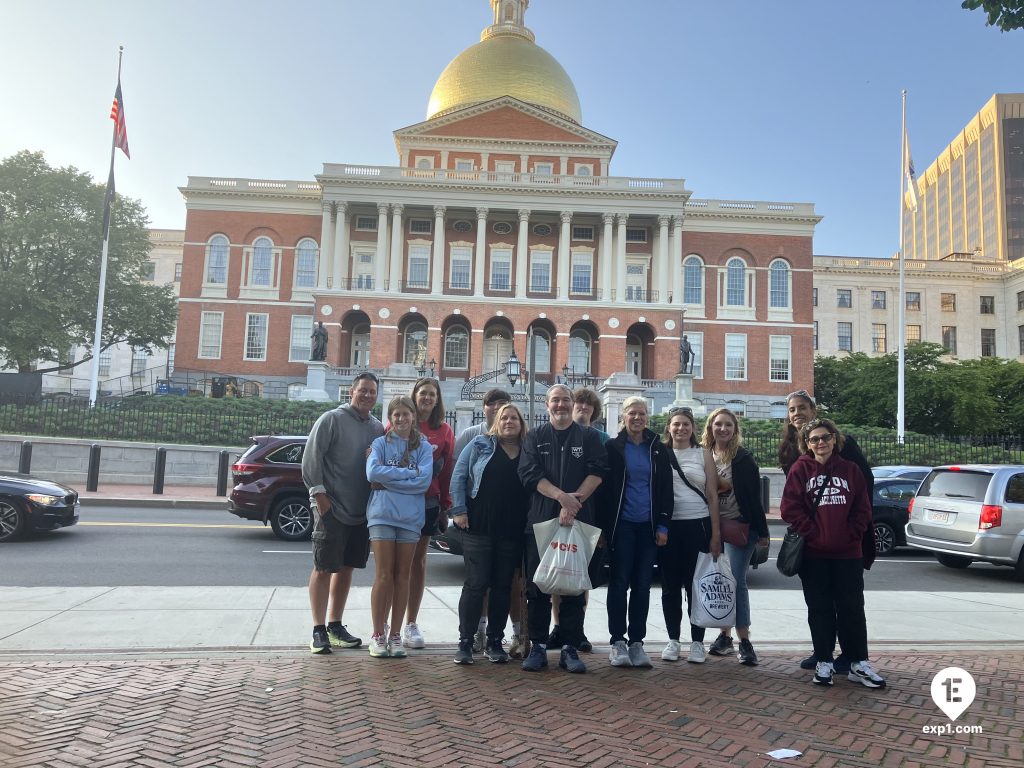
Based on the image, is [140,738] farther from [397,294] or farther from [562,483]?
[397,294]

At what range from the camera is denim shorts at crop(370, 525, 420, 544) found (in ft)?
16.9

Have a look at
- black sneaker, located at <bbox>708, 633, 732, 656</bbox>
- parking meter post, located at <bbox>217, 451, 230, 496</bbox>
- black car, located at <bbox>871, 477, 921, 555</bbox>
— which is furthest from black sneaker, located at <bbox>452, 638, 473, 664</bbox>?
parking meter post, located at <bbox>217, 451, 230, 496</bbox>

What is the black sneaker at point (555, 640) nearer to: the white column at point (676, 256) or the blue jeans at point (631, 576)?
the blue jeans at point (631, 576)

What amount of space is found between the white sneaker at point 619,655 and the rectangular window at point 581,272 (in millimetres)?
42243

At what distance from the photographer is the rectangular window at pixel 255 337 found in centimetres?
4659

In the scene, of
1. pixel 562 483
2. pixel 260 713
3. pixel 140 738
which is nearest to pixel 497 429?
pixel 562 483

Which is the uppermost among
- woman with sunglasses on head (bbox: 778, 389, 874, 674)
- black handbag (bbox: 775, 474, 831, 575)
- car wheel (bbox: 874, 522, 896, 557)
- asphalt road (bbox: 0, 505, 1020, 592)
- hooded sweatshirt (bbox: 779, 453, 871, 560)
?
woman with sunglasses on head (bbox: 778, 389, 874, 674)

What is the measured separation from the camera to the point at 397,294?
43.5 m

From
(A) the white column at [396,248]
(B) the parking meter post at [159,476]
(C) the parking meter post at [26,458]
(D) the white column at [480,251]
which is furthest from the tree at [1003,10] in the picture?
(A) the white column at [396,248]

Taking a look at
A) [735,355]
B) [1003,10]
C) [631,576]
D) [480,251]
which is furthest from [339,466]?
[735,355]

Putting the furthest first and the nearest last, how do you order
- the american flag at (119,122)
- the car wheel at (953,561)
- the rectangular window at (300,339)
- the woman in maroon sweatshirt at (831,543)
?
the rectangular window at (300,339), the american flag at (119,122), the car wheel at (953,561), the woman in maroon sweatshirt at (831,543)

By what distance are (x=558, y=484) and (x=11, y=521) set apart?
9415mm

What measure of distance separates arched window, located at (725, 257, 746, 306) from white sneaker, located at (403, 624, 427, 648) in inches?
1795

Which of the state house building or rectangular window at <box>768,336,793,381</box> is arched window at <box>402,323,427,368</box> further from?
rectangular window at <box>768,336,793,381</box>
